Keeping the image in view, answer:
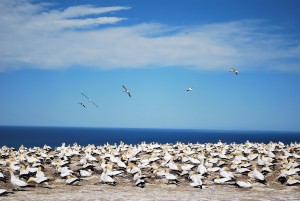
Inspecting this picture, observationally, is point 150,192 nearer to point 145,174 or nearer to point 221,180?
point 145,174

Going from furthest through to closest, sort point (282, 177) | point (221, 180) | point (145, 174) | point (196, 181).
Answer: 1. point (145, 174)
2. point (282, 177)
3. point (221, 180)
4. point (196, 181)

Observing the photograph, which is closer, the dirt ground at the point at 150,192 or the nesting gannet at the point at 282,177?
the dirt ground at the point at 150,192

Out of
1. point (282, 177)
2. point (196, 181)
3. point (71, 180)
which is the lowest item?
point (71, 180)

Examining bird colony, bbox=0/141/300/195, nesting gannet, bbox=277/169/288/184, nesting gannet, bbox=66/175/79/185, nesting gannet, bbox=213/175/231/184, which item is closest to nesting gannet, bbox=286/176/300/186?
bird colony, bbox=0/141/300/195

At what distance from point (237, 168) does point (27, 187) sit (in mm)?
11202

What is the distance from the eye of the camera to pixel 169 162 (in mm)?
19672

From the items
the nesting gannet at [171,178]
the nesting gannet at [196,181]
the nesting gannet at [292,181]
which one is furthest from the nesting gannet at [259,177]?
the nesting gannet at [171,178]

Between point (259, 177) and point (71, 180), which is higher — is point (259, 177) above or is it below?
above

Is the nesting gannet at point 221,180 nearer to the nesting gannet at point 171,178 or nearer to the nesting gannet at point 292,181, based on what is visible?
the nesting gannet at point 171,178

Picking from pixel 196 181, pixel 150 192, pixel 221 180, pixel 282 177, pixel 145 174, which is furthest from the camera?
pixel 145 174

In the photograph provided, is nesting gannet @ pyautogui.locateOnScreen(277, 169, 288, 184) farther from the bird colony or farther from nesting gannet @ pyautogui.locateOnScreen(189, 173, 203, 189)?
nesting gannet @ pyautogui.locateOnScreen(189, 173, 203, 189)

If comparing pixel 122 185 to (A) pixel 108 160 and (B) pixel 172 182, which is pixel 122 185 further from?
(A) pixel 108 160

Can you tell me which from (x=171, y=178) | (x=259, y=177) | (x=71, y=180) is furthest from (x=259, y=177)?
(x=71, y=180)

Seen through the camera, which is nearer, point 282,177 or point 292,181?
point 292,181
